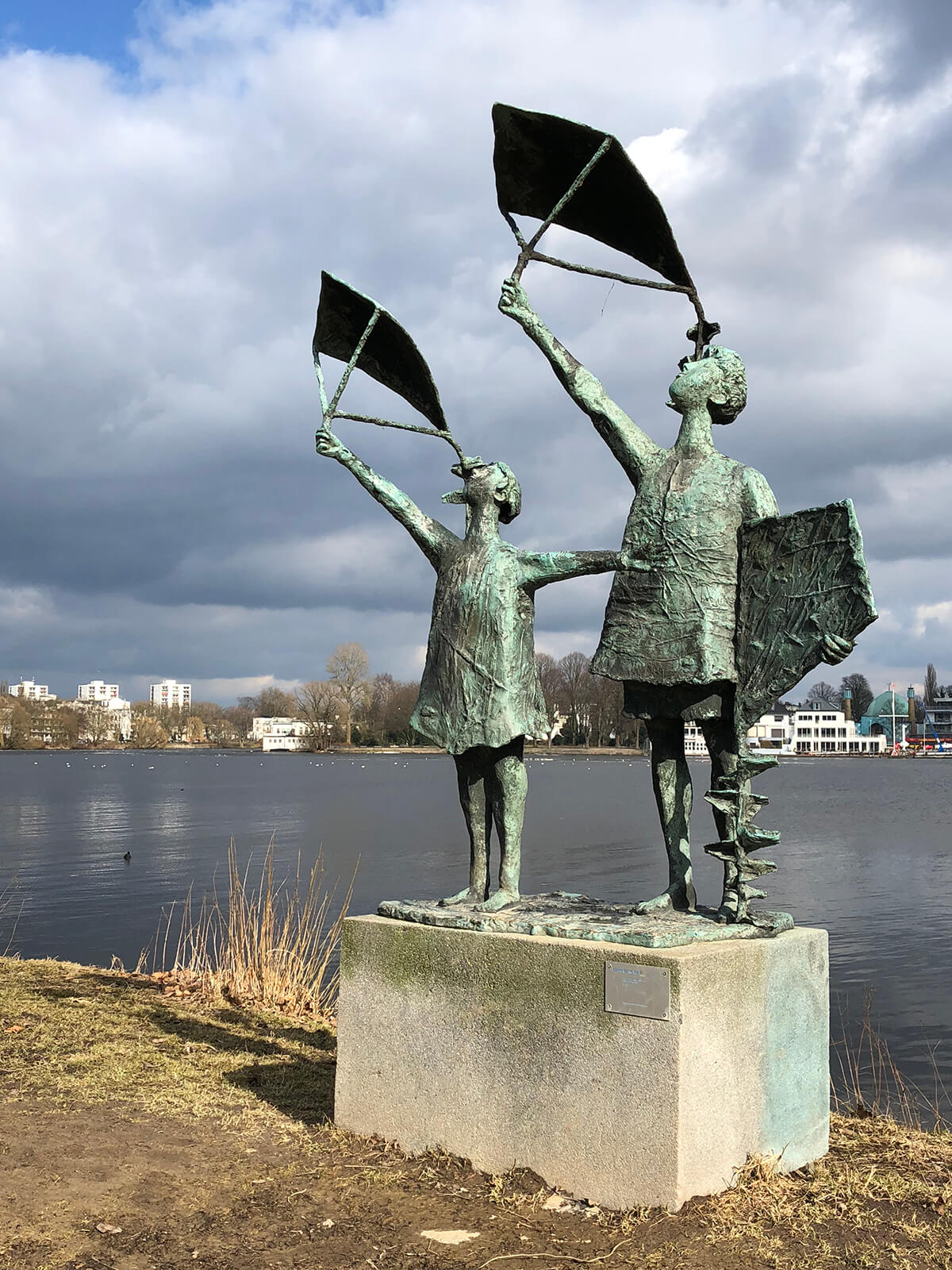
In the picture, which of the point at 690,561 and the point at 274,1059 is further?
the point at 274,1059

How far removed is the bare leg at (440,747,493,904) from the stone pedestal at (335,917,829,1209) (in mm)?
537

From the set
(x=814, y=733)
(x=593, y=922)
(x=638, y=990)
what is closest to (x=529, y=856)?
(x=593, y=922)

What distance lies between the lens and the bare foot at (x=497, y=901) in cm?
523

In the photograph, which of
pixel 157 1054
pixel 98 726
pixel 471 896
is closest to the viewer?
pixel 471 896

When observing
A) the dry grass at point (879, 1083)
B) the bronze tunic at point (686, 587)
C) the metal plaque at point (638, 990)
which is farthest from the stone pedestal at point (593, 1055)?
the dry grass at point (879, 1083)

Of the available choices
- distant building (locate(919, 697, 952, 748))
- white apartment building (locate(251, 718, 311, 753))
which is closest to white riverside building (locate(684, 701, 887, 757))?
distant building (locate(919, 697, 952, 748))

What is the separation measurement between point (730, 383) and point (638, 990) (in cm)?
264

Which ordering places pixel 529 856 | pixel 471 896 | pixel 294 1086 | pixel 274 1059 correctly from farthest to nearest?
1. pixel 529 856
2. pixel 274 1059
3. pixel 294 1086
4. pixel 471 896

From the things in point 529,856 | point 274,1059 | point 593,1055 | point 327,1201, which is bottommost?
point 529,856

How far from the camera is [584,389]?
5348 millimetres

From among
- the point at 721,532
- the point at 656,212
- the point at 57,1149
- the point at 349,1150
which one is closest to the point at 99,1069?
the point at 57,1149

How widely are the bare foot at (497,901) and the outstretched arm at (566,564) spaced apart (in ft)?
4.79

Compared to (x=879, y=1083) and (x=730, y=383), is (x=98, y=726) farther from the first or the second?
(x=730, y=383)

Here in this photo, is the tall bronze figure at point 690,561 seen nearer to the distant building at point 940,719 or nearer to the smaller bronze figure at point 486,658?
the smaller bronze figure at point 486,658
